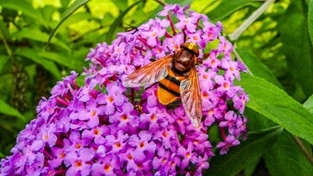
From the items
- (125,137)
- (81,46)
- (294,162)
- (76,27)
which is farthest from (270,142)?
(76,27)

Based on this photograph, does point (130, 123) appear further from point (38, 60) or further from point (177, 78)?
point (38, 60)

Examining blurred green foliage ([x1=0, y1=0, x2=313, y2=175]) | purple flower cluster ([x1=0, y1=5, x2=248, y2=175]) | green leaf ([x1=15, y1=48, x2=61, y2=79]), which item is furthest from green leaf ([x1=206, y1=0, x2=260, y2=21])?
green leaf ([x1=15, y1=48, x2=61, y2=79])

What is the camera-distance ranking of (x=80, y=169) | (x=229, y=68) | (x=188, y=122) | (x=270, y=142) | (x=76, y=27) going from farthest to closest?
(x=76, y=27) < (x=270, y=142) < (x=229, y=68) < (x=188, y=122) < (x=80, y=169)

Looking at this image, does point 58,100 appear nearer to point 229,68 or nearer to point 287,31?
point 229,68

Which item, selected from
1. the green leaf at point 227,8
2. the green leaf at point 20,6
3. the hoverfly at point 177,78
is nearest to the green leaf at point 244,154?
the hoverfly at point 177,78

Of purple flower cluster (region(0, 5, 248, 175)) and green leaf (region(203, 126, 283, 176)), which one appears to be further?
green leaf (region(203, 126, 283, 176))

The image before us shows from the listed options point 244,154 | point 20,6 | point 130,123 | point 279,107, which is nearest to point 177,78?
point 130,123

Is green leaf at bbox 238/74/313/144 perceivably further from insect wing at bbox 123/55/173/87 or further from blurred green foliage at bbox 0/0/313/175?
insect wing at bbox 123/55/173/87
